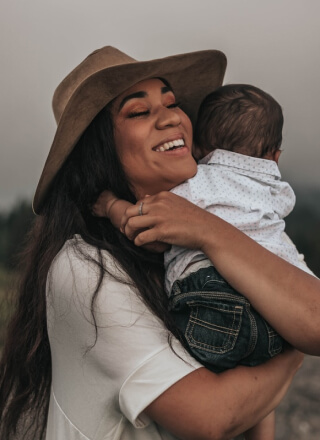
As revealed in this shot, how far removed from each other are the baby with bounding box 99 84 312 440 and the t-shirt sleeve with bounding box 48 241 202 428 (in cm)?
A: 9

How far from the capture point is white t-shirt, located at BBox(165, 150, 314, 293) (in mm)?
1807

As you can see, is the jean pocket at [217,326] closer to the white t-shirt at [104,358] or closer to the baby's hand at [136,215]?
the white t-shirt at [104,358]

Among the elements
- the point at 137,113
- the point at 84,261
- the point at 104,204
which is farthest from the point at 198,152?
the point at 84,261

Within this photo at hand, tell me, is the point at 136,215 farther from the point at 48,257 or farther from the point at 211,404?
the point at 211,404

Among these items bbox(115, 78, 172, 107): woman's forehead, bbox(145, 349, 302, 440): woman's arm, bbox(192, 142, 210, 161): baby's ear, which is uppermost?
bbox(115, 78, 172, 107): woman's forehead

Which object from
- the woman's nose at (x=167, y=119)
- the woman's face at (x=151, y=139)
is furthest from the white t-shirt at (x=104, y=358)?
the woman's nose at (x=167, y=119)

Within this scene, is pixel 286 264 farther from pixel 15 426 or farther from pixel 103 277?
pixel 15 426

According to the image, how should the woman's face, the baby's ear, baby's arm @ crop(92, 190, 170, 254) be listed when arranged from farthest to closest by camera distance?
the baby's ear < the woman's face < baby's arm @ crop(92, 190, 170, 254)

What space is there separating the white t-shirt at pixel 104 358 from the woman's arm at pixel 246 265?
170mm

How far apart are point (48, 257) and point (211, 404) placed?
69 cm

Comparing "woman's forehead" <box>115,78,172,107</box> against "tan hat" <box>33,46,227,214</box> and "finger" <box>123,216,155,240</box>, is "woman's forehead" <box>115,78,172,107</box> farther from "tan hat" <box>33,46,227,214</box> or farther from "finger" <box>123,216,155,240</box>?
"finger" <box>123,216,155,240</box>

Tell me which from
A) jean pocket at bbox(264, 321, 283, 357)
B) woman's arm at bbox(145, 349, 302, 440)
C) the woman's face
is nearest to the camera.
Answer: woman's arm at bbox(145, 349, 302, 440)

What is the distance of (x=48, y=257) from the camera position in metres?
1.91

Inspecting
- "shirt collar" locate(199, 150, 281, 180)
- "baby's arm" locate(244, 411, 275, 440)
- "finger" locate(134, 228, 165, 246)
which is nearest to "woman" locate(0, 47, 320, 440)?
"finger" locate(134, 228, 165, 246)
